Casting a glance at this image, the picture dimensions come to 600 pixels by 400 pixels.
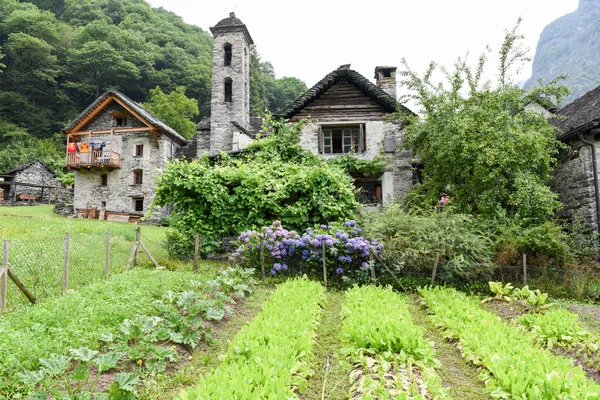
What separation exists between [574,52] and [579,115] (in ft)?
396

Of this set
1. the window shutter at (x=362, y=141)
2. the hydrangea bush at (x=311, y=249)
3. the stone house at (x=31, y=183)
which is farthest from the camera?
the stone house at (x=31, y=183)

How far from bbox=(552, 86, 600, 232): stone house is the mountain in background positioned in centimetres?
5747

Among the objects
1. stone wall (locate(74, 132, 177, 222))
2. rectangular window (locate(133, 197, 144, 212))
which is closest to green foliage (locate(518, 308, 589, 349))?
stone wall (locate(74, 132, 177, 222))

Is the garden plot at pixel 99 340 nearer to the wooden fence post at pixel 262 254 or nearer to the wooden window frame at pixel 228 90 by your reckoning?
the wooden fence post at pixel 262 254

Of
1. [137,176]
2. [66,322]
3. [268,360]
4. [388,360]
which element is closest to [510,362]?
[388,360]

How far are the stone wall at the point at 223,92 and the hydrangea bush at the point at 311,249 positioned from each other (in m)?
18.3

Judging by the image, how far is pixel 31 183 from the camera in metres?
35.0

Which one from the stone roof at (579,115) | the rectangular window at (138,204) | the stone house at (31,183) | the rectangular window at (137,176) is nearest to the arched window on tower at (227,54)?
the rectangular window at (137,176)

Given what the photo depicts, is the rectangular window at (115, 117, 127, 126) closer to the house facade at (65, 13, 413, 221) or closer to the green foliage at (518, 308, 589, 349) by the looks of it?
the house facade at (65, 13, 413, 221)

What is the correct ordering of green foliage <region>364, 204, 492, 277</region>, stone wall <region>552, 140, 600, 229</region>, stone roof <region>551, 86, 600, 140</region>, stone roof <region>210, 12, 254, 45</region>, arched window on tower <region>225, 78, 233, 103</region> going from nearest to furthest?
green foliage <region>364, 204, 492, 277</region>, stone wall <region>552, 140, 600, 229</region>, stone roof <region>551, 86, 600, 140</region>, stone roof <region>210, 12, 254, 45</region>, arched window on tower <region>225, 78, 233, 103</region>

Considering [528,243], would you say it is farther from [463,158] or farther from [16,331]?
[16,331]

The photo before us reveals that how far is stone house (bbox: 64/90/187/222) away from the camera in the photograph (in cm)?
2884

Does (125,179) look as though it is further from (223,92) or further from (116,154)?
(223,92)

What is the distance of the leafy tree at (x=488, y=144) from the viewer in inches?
467
